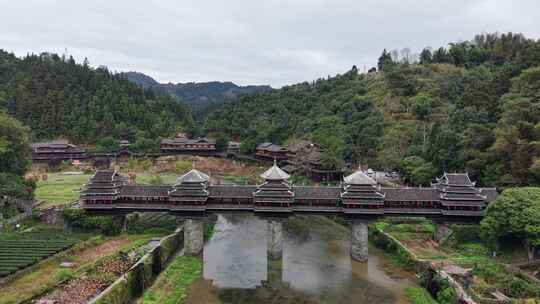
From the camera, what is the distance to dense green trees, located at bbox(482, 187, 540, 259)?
1155 inches

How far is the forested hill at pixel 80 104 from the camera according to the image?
9975cm

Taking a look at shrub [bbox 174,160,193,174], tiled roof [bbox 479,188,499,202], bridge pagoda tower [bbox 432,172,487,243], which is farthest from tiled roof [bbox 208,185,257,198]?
shrub [bbox 174,160,193,174]

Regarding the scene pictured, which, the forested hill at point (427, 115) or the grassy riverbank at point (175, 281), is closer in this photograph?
the grassy riverbank at point (175, 281)

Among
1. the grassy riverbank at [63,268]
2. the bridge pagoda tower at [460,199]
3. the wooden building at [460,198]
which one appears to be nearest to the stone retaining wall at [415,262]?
the bridge pagoda tower at [460,199]

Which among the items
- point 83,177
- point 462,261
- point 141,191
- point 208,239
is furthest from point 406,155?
point 83,177

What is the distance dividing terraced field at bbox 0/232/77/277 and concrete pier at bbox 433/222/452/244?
3687 centimetres

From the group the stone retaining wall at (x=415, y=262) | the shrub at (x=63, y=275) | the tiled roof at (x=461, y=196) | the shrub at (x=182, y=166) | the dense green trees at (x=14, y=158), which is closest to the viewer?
the stone retaining wall at (x=415, y=262)

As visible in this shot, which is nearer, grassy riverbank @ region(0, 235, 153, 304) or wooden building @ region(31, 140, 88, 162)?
grassy riverbank @ region(0, 235, 153, 304)

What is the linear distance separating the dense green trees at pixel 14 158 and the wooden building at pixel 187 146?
1563 inches

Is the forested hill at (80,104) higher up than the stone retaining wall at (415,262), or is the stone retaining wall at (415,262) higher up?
the forested hill at (80,104)

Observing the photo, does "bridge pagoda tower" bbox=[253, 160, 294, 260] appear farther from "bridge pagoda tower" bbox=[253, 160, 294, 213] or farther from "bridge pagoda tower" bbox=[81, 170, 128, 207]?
"bridge pagoda tower" bbox=[81, 170, 128, 207]

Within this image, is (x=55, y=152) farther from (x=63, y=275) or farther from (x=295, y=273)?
(x=295, y=273)

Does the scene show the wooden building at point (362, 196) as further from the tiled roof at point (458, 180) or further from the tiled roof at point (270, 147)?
the tiled roof at point (270, 147)

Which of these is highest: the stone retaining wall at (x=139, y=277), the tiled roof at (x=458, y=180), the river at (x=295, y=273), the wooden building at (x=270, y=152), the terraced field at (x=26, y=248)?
the wooden building at (x=270, y=152)
